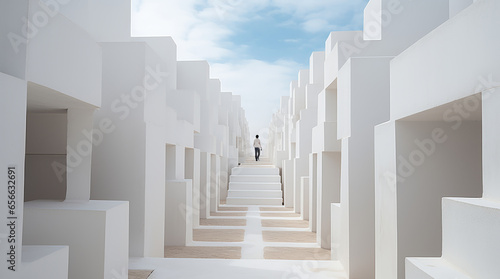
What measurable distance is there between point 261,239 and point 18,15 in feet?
26.9

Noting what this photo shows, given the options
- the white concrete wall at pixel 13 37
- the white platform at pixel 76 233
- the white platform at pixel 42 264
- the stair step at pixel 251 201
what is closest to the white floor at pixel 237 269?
the white platform at pixel 76 233

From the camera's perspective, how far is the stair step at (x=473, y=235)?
2.53 m

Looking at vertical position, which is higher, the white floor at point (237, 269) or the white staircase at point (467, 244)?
the white staircase at point (467, 244)

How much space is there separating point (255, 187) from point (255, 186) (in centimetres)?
7

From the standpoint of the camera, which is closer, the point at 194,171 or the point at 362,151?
the point at 362,151

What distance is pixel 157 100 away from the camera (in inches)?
299

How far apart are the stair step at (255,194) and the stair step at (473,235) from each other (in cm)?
1537

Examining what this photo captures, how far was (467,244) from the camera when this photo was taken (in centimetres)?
286

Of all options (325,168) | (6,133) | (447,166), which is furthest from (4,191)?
(325,168)

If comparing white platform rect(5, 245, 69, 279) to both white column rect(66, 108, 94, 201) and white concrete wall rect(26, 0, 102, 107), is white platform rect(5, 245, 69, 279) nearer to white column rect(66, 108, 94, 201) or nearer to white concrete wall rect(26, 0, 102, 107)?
white concrete wall rect(26, 0, 102, 107)

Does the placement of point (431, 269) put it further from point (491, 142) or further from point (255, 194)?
point (255, 194)

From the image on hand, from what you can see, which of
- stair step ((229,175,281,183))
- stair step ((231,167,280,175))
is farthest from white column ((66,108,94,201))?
stair step ((231,167,280,175))

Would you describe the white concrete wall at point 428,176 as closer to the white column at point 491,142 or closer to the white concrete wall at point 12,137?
the white column at point 491,142

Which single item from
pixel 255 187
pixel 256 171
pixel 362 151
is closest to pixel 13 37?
pixel 362 151
